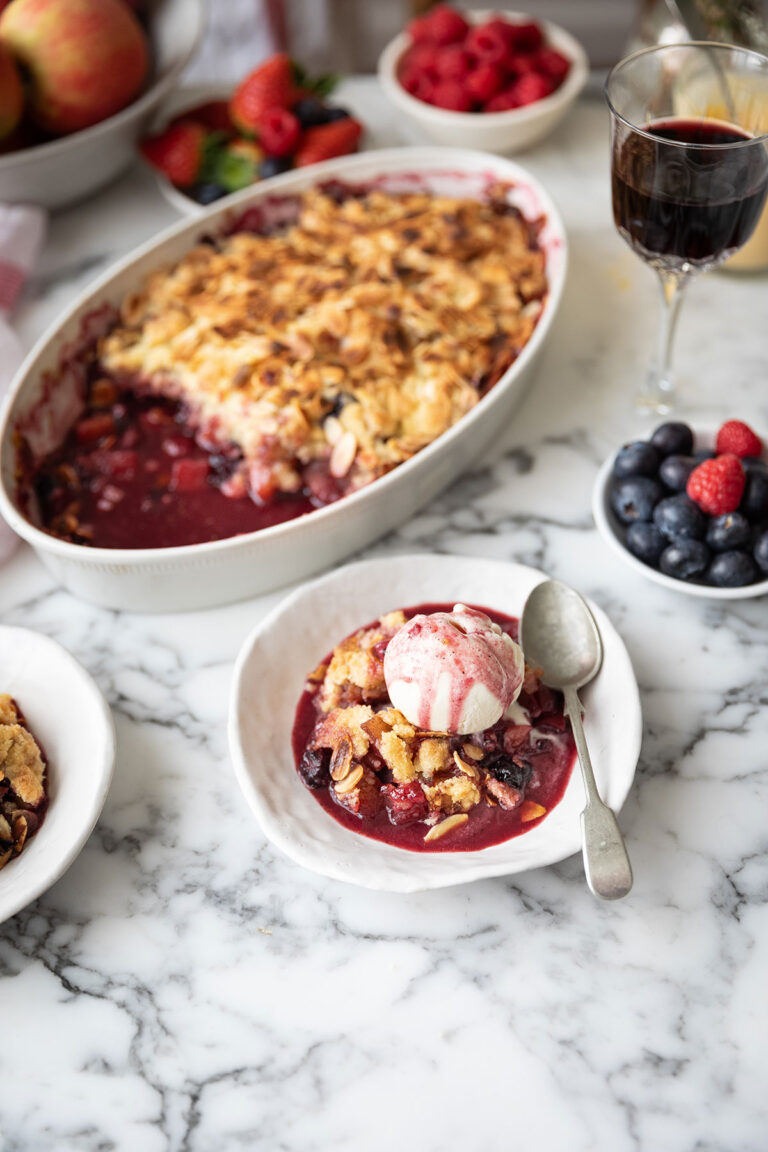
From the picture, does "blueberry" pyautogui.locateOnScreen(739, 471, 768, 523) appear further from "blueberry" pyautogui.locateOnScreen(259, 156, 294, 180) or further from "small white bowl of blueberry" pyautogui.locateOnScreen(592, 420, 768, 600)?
"blueberry" pyautogui.locateOnScreen(259, 156, 294, 180)

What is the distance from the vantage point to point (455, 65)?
2.15 metres

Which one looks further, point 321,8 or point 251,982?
point 321,8

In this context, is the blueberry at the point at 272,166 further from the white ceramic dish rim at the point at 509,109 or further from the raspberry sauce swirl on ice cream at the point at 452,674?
the raspberry sauce swirl on ice cream at the point at 452,674

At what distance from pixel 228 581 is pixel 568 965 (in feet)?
2.27

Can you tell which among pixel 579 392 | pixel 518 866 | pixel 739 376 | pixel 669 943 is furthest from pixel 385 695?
pixel 739 376

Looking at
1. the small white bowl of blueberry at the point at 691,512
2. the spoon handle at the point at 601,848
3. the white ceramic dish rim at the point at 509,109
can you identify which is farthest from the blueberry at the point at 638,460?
the white ceramic dish rim at the point at 509,109

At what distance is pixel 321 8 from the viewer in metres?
3.62

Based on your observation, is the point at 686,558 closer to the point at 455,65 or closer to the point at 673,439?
the point at 673,439

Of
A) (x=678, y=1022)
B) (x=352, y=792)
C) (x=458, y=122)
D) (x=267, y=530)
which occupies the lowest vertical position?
(x=678, y=1022)

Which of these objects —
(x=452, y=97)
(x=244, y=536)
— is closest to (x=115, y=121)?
(x=452, y=97)

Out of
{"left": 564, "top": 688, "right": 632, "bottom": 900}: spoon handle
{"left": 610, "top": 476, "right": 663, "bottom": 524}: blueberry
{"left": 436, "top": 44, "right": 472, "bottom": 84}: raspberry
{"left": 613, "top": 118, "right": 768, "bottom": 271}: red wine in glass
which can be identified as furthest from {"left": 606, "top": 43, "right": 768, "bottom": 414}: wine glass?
{"left": 564, "top": 688, "right": 632, "bottom": 900}: spoon handle

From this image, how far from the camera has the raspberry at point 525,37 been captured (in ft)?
7.20

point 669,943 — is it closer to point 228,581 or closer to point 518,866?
point 518,866

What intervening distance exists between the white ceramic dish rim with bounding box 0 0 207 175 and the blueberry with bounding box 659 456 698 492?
133cm
